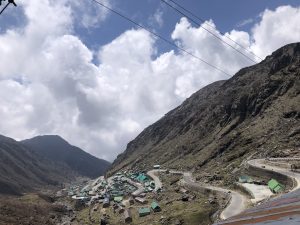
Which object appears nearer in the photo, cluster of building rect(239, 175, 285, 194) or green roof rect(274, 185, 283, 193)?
green roof rect(274, 185, 283, 193)

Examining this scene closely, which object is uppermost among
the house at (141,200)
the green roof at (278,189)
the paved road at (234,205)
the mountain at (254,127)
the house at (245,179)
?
the mountain at (254,127)

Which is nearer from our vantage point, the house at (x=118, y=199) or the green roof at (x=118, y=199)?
the house at (x=118, y=199)

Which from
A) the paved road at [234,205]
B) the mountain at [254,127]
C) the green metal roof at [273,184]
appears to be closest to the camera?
the paved road at [234,205]

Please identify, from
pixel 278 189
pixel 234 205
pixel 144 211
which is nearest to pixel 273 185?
pixel 278 189

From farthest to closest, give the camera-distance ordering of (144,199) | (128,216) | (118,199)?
(118,199)
(144,199)
(128,216)

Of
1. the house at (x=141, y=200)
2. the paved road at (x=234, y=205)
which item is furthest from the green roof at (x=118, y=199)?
the paved road at (x=234, y=205)

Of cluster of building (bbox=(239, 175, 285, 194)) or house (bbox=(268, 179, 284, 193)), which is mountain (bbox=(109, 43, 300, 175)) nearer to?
cluster of building (bbox=(239, 175, 285, 194))

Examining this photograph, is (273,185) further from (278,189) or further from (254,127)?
(254,127)

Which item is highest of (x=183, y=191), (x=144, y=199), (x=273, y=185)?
(x=183, y=191)

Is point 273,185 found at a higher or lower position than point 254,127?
lower

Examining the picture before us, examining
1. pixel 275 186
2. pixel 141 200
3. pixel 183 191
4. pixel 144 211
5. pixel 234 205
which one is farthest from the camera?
pixel 141 200

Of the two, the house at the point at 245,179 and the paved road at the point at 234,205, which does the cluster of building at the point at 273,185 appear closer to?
the house at the point at 245,179

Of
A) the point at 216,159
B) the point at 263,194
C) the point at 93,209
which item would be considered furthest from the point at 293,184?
the point at 216,159

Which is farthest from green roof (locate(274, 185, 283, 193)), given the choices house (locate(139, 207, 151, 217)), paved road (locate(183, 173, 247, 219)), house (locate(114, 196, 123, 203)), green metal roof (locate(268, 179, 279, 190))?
house (locate(114, 196, 123, 203))
